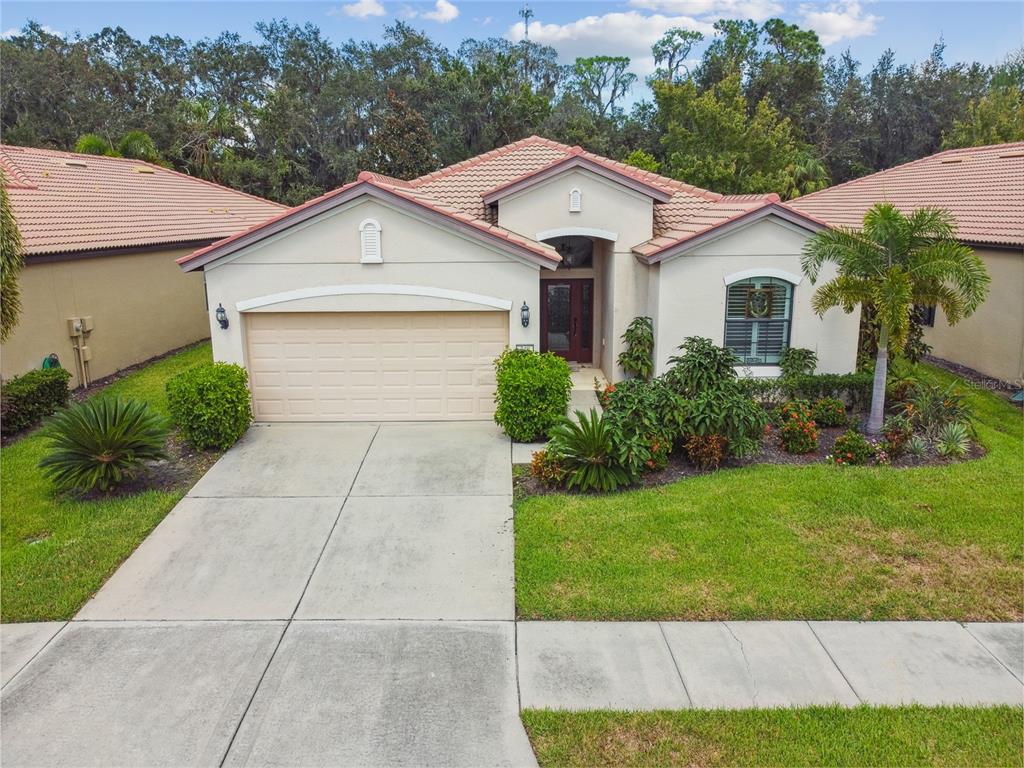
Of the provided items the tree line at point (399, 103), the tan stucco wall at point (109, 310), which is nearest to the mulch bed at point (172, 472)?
the tan stucco wall at point (109, 310)

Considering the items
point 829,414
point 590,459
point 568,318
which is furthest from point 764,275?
point 590,459

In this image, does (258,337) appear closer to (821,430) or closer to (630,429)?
(630,429)

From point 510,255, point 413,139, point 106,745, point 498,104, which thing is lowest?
point 106,745

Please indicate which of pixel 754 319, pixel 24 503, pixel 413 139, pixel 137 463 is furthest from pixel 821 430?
pixel 413 139

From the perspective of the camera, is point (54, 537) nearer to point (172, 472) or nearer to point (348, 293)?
point (172, 472)

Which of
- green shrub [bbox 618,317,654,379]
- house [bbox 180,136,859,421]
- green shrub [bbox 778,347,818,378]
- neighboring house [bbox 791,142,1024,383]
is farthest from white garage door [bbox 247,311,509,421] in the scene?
neighboring house [bbox 791,142,1024,383]

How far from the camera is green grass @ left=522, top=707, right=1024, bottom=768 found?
5254 millimetres

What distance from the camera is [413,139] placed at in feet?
A: 115

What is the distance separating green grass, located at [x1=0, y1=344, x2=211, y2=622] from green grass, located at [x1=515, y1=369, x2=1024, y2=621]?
4563 millimetres

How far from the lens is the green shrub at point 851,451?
10719mm

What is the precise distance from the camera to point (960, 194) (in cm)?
1856

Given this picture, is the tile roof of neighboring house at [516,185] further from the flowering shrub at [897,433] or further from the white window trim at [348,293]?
the flowering shrub at [897,433]

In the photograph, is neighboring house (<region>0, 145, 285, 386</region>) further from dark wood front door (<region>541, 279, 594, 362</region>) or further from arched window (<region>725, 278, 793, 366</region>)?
arched window (<region>725, 278, 793, 366</region>)

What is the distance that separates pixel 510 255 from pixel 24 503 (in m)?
7.95
